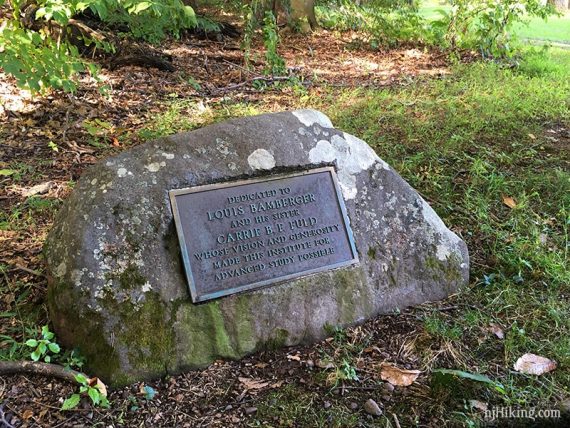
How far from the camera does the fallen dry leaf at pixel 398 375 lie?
238 cm

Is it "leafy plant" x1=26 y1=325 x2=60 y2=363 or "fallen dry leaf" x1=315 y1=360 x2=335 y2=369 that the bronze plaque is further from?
"leafy plant" x1=26 y1=325 x2=60 y2=363

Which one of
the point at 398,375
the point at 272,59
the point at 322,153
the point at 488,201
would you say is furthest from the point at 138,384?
the point at 272,59

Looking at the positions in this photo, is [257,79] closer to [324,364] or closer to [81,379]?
[324,364]

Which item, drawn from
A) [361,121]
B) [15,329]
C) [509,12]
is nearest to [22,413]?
[15,329]

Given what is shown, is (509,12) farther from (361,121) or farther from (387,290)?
(387,290)

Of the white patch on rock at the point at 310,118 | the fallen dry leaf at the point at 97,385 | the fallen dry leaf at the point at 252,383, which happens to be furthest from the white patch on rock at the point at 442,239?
the fallen dry leaf at the point at 97,385

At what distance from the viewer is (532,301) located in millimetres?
2922

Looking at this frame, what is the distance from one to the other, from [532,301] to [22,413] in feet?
8.90

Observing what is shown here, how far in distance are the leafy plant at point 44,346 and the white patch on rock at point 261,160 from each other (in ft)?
4.26

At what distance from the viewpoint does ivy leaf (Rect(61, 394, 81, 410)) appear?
6.81ft

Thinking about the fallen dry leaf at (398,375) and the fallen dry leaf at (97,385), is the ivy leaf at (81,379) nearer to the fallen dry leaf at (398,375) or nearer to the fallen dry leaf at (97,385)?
the fallen dry leaf at (97,385)

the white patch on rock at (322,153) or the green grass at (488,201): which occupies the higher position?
the white patch on rock at (322,153)

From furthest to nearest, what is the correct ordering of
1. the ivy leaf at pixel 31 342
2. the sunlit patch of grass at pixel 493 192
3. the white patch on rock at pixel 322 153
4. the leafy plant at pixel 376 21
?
the leafy plant at pixel 376 21, the white patch on rock at pixel 322 153, the sunlit patch of grass at pixel 493 192, the ivy leaf at pixel 31 342

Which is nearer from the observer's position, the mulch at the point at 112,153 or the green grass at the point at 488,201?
the mulch at the point at 112,153
